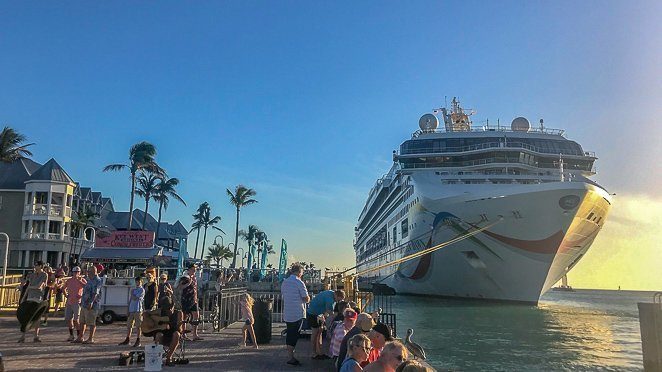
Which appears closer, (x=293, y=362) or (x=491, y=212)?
(x=293, y=362)

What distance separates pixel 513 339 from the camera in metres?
21.1

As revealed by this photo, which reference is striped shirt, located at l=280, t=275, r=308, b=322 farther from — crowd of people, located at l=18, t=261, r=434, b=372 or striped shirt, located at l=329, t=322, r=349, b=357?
striped shirt, located at l=329, t=322, r=349, b=357

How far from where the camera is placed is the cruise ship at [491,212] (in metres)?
28.8

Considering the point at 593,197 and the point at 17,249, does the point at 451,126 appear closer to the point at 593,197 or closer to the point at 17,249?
the point at 593,197

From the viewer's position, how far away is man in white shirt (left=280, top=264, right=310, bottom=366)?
341 inches

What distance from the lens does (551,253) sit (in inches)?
1160

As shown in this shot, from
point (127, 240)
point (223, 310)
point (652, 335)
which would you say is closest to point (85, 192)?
point (127, 240)

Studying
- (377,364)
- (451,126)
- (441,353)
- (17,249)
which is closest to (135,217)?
(17,249)

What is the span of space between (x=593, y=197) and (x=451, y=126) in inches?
896

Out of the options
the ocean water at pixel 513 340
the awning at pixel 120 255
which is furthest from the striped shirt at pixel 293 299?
the awning at pixel 120 255

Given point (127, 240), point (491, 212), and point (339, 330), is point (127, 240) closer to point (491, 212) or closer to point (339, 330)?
point (491, 212)

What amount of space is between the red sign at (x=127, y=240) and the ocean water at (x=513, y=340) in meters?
17.4

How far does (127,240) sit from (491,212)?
23.1 meters

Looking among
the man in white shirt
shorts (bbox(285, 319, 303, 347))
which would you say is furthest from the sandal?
shorts (bbox(285, 319, 303, 347))
